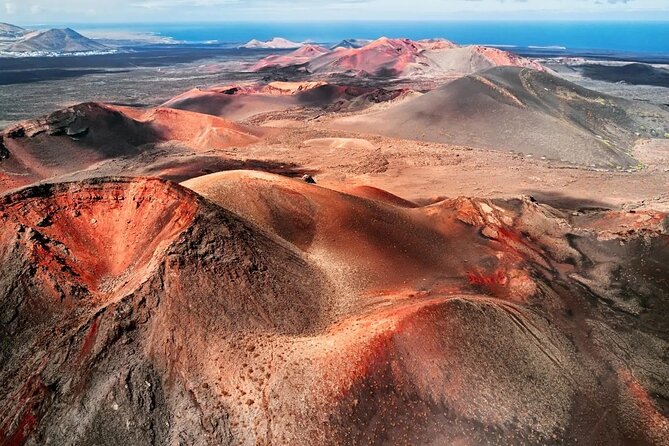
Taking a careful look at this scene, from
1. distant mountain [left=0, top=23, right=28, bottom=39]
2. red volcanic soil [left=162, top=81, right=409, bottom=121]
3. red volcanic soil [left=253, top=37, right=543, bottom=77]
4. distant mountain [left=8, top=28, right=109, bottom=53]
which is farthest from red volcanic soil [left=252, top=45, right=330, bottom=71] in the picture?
distant mountain [left=0, top=23, right=28, bottom=39]

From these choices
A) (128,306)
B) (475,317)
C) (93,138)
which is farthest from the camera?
(93,138)

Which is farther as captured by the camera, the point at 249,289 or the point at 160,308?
the point at 249,289

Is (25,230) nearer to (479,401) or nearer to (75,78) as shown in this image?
(479,401)

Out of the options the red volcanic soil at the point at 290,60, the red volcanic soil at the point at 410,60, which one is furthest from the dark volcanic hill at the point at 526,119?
the red volcanic soil at the point at 290,60

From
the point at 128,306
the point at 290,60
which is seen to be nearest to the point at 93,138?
the point at 128,306

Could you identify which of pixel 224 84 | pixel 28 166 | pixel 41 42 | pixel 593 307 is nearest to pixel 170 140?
pixel 28 166

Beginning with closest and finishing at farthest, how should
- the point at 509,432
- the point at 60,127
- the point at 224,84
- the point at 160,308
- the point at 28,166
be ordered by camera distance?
the point at 509,432 → the point at 160,308 → the point at 28,166 → the point at 60,127 → the point at 224,84

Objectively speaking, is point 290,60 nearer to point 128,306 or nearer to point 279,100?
point 279,100

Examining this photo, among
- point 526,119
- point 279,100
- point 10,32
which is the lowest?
point 10,32
